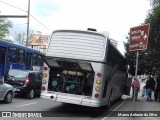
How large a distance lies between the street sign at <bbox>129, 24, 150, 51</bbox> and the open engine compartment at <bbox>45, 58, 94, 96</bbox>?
2.17 metres

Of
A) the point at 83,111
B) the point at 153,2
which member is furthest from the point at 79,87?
the point at 153,2

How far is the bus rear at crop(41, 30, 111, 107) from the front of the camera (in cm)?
1286

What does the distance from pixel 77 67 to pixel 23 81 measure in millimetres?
6314

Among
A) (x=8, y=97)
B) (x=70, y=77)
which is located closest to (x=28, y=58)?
(x=8, y=97)

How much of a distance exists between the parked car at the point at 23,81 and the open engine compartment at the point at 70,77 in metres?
5.19

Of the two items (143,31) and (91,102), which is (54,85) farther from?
(143,31)

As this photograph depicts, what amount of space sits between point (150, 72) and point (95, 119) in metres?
15.2

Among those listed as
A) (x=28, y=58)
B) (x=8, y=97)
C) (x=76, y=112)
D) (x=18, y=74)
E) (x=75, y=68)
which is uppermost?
(x=28, y=58)

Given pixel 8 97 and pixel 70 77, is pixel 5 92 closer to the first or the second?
pixel 8 97

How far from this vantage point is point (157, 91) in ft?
82.9

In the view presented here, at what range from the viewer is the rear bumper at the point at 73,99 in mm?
12781

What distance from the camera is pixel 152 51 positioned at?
2431cm

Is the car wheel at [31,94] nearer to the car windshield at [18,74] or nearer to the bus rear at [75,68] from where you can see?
the car windshield at [18,74]

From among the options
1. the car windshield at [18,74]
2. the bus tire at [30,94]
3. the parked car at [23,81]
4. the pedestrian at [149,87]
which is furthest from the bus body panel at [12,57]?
the pedestrian at [149,87]
